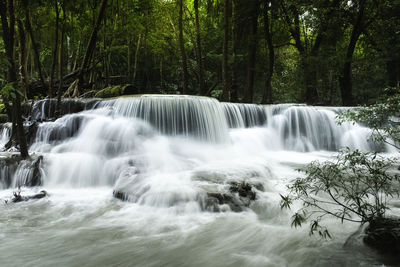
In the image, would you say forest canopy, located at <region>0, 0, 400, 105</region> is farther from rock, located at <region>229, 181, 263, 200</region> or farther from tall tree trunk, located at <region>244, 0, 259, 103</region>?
rock, located at <region>229, 181, 263, 200</region>

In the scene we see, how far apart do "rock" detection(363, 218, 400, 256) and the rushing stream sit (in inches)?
5.4

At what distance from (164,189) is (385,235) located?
11.4 feet

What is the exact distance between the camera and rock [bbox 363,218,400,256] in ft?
8.89

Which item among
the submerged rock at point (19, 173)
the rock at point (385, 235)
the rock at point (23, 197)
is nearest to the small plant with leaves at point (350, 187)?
the rock at point (385, 235)

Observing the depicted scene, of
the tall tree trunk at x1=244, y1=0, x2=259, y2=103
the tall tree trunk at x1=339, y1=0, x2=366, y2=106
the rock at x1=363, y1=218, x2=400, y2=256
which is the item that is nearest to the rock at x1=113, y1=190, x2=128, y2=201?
the rock at x1=363, y1=218, x2=400, y2=256

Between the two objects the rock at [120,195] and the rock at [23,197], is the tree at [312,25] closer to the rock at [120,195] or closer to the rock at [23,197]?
the rock at [120,195]

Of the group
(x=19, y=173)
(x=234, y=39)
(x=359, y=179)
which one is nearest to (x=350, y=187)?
(x=359, y=179)

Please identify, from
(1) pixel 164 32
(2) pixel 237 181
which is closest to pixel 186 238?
(2) pixel 237 181

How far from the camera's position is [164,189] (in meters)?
5.04

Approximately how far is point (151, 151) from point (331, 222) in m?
5.17

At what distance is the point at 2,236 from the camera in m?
3.75

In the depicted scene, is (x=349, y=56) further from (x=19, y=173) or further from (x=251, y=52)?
(x=19, y=173)

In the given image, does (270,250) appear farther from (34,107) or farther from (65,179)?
(34,107)

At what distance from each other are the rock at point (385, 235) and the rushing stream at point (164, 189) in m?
0.14
